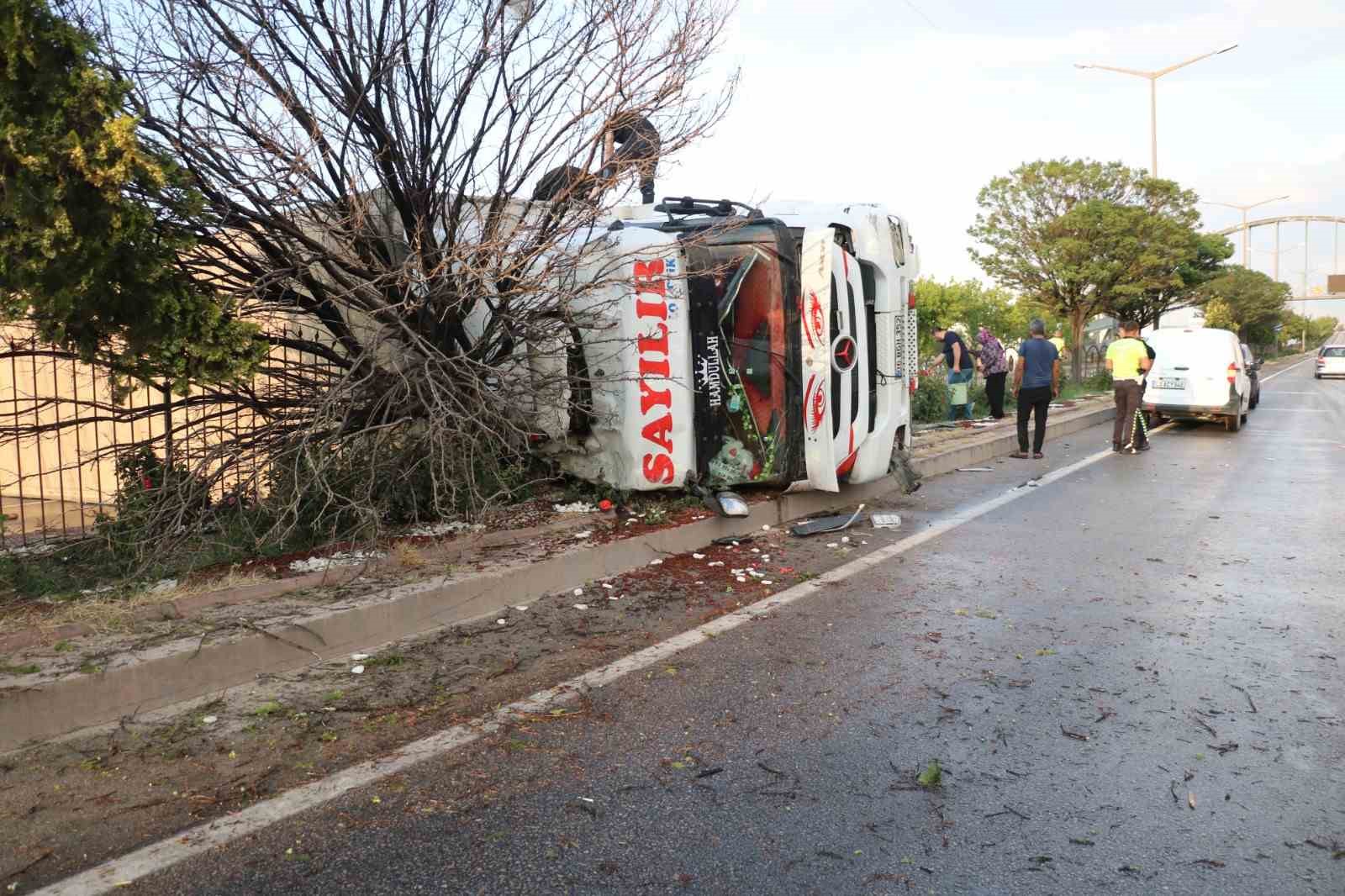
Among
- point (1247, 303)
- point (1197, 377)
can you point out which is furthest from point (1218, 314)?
point (1197, 377)

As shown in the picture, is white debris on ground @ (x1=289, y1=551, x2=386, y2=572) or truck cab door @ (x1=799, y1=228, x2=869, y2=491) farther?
truck cab door @ (x1=799, y1=228, x2=869, y2=491)

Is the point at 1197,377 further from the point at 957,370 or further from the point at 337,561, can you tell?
the point at 337,561

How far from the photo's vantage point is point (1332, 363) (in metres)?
47.0

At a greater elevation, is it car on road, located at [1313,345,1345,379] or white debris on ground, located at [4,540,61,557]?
car on road, located at [1313,345,1345,379]

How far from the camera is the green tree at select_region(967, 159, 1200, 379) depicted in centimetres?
2841

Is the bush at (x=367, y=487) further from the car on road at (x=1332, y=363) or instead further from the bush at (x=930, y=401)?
the car on road at (x=1332, y=363)

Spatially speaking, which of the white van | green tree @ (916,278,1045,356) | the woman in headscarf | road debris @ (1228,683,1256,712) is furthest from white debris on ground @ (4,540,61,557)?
green tree @ (916,278,1045,356)

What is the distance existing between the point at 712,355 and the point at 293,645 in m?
3.88

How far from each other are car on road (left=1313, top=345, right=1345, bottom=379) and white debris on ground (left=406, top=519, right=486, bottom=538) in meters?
51.7

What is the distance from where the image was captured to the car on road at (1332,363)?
4647cm

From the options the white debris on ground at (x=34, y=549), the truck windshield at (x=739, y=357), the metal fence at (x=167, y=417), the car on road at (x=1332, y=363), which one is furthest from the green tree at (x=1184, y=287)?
the white debris on ground at (x=34, y=549)

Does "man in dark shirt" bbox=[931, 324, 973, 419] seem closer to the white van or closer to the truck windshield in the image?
the white van

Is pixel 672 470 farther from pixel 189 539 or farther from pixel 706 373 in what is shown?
pixel 189 539

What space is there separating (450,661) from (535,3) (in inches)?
165
